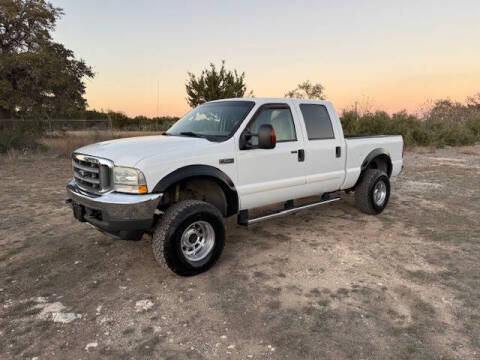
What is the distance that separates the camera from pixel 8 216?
5914mm

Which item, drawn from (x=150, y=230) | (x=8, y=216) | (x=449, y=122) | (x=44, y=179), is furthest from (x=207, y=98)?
(x=150, y=230)

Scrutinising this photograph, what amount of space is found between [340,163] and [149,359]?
158 inches

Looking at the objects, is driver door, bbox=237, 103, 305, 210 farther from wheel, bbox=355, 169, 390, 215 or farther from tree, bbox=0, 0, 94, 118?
tree, bbox=0, 0, 94, 118

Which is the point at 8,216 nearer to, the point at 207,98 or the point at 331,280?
the point at 331,280

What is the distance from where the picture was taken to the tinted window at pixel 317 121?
499 cm

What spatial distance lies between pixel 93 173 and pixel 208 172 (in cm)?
123

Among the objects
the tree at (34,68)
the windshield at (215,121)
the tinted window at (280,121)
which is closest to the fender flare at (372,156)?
the tinted window at (280,121)

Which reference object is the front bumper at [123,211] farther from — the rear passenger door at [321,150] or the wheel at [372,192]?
the wheel at [372,192]

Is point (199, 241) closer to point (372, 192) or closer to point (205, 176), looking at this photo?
point (205, 176)

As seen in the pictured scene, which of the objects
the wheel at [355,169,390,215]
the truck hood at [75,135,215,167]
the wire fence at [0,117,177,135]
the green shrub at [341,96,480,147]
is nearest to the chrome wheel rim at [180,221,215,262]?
the truck hood at [75,135,215,167]

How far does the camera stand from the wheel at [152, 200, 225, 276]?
349 centimetres

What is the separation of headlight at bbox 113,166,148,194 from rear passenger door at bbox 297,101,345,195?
2.43m

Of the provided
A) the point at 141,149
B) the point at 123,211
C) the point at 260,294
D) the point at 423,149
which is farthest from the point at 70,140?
the point at 423,149

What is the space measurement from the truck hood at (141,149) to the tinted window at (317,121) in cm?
174
